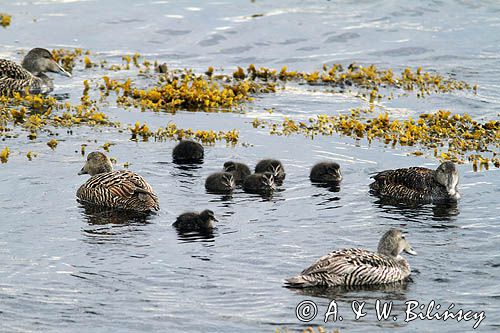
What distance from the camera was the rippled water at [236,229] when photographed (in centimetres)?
1044

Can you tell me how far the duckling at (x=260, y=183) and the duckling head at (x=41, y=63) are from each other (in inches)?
301

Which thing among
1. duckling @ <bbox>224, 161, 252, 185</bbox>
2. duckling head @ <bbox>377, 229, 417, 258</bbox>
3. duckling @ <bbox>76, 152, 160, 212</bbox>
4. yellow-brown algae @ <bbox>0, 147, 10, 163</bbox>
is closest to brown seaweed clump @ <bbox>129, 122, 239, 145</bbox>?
duckling @ <bbox>224, 161, 252, 185</bbox>

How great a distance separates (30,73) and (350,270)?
38.7 feet

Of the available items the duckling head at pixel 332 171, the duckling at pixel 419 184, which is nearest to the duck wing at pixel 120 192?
the duckling head at pixel 332 171

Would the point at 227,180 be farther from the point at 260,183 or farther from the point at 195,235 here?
the point at 195,235

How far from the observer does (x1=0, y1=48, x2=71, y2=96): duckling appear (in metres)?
20.2

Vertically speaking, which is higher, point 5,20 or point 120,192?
point 5,20

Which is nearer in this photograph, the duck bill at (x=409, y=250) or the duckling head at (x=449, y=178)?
the duck bill at (x=409, y=250)

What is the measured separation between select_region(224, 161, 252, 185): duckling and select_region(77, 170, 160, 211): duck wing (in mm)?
1534

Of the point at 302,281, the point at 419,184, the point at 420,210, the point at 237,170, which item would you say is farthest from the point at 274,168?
the point at 302,281

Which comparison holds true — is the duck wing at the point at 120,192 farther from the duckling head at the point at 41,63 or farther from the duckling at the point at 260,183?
the duckling head at the point at 41,63

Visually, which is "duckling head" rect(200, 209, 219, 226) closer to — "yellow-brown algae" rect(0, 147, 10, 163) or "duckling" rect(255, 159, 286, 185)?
"duckling" rect(255, 159, 286, 185)

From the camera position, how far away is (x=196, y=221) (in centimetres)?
1298

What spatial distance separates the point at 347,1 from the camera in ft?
98.3
